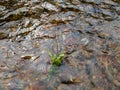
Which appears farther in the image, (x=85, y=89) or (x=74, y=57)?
(x=74, y=57)

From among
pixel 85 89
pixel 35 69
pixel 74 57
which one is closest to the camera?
pixel 85 89

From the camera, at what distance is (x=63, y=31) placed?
5.64m

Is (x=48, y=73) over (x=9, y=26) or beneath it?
beneath

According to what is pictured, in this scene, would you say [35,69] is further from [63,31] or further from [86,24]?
[86,24]

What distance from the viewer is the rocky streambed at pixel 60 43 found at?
14.4 feet

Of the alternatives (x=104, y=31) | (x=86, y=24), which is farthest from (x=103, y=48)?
(x=86, y=24)

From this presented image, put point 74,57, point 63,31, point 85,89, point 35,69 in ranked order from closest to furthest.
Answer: point 85,89, point 35,69, point 74,57, point 63,31

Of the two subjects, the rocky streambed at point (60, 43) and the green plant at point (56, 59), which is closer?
the rocky streambed at point (60, 43)

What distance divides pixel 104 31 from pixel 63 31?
109 cm

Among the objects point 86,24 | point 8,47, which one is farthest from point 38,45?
point 86,24

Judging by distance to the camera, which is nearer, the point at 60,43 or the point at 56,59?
the point at 56,59

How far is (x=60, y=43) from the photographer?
17.3 ft

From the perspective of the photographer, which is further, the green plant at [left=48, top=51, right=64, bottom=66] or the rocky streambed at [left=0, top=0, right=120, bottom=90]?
the green plant at [left=48, top=51, right=64, bottom=66]

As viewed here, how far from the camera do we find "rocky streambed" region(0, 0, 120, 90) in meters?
4.38
